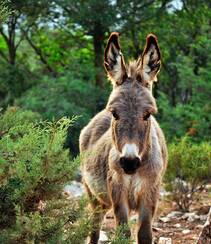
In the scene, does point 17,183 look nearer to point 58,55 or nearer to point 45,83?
point 45,83

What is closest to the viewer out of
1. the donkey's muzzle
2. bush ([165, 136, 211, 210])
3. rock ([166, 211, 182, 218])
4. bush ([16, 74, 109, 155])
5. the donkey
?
the donkey's muzzle

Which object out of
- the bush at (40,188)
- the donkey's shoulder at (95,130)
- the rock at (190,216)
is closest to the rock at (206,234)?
the bush at (40,188)

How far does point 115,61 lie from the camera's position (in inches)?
229

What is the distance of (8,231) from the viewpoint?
13.0 ft

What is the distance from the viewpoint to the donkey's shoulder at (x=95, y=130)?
24.1 feet

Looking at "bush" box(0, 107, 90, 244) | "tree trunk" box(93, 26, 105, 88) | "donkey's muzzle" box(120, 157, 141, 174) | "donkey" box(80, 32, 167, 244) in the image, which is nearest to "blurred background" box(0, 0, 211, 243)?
"tree trunk" box(93, 26, 105, 88)

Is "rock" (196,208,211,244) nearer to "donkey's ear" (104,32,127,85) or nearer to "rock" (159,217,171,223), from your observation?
"donkey's ear" (104,32,127,85)

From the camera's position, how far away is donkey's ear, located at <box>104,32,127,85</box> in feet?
18.8

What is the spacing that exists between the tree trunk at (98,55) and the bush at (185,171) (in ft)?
25.0

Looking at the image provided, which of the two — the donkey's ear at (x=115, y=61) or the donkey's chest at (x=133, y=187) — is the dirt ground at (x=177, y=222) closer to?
the donkey's chest at (x=133, y=187)

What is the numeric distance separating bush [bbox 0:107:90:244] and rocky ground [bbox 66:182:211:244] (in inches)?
119

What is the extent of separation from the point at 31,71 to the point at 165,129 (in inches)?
214

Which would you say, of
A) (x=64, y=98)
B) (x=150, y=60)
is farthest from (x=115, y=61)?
(x=64, y=98)

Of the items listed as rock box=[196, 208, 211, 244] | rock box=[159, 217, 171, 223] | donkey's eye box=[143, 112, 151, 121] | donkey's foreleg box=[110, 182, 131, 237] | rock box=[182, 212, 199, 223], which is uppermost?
donkey's eye box=[143, 112, 151, 121]
